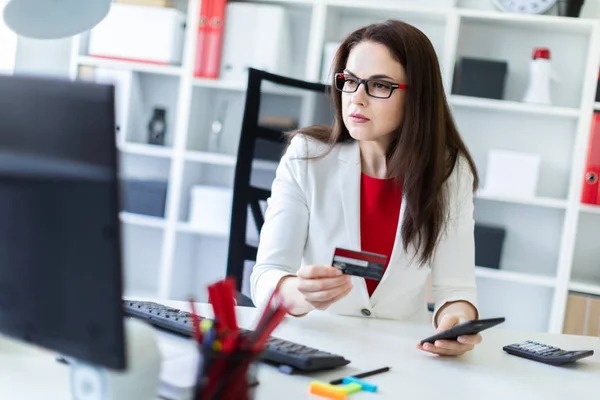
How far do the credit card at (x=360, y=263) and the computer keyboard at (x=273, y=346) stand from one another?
167 mm

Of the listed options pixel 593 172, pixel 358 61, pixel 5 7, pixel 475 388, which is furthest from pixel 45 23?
pixel 593 172

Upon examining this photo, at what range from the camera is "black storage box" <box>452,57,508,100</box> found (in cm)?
305

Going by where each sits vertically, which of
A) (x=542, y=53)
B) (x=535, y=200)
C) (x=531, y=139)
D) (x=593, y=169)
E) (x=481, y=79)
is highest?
(x=542, y=53)

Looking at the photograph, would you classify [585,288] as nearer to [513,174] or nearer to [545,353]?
[513,174]

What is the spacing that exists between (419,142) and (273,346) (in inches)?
33.2

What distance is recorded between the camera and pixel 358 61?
1721 millimetres

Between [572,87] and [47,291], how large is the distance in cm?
297

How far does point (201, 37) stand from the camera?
3217mm

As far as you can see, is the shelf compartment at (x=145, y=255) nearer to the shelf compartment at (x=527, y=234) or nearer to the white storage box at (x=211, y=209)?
the white storage box at (x=211, y=209)

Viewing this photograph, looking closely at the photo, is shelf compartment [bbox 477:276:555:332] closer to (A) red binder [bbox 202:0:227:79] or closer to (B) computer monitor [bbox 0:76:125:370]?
(A) red binder [bbox 202:0:227:79]

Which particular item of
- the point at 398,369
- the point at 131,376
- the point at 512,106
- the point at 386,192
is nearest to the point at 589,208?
the point at 512,106

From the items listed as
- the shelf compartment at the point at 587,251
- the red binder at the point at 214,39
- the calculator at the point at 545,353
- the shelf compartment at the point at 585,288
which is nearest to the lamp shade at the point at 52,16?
the calculator at the point at 545,353

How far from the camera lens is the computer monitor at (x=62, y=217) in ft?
1.98

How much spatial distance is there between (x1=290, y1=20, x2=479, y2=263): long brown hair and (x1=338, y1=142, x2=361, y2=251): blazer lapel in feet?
0.31
